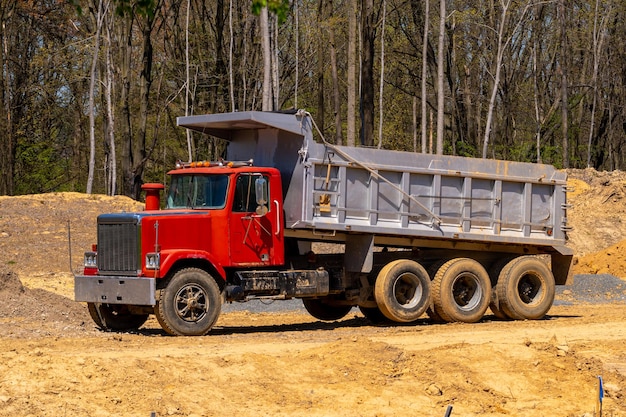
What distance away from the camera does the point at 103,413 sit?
1053 cm

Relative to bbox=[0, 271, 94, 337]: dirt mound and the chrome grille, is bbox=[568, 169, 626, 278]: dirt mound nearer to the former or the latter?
bbox=[0, 271, 94, 337]: dirt mound

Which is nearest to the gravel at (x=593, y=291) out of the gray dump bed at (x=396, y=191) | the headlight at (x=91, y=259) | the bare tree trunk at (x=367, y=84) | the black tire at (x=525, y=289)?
the black tire at (x=525, y=289)

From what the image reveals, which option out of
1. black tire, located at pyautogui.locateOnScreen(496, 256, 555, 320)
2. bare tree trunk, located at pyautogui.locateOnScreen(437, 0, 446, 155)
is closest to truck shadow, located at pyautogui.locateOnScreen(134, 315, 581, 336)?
black tire, located at pyautogui.locateOnScreen(496, 256, 555, 320)

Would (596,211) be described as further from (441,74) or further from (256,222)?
(256,222)

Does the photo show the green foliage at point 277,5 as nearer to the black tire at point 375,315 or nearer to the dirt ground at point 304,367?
the dirt ground at point 304,367

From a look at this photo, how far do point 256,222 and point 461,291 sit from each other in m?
4.57

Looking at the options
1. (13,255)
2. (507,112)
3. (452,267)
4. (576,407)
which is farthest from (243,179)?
(507,112)

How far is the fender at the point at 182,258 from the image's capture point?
52.3 feet

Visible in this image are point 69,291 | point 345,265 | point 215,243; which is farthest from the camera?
point 69,291

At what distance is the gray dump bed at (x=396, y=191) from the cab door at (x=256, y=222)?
0.37m

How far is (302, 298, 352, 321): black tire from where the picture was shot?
20.2 m

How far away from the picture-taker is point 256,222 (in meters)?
17.1

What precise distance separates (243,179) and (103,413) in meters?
7.02

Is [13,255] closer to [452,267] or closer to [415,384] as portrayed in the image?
[452,267]
